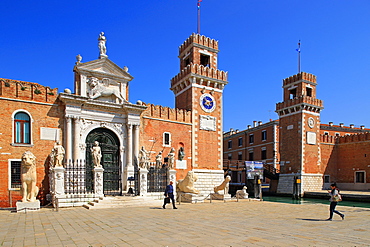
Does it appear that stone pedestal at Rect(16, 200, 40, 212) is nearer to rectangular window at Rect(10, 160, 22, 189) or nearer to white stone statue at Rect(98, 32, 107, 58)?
rectangular window at Rect(10, 160, 22, 189)

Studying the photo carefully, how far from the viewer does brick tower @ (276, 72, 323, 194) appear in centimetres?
3247

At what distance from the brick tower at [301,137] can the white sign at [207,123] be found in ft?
42.6

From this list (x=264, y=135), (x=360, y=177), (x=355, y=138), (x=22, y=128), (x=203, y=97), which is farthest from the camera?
(x=264, y=135)

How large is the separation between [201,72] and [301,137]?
15.2 metres

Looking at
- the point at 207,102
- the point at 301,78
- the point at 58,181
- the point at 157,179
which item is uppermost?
the point at 301,78

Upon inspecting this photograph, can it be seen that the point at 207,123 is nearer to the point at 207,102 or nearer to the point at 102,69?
the point at 207,102

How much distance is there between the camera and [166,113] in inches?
897

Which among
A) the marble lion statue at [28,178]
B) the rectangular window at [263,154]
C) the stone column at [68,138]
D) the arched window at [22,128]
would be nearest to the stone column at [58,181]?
the marble lion statue at [28,178]

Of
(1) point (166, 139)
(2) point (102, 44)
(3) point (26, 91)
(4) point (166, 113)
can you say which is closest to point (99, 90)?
(2) point (102, 44)

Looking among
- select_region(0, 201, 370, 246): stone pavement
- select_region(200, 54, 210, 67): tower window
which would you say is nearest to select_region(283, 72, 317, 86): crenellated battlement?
select_region(200, 54, 210, 67): tower window

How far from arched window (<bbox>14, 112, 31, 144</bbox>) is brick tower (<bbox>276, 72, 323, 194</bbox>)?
26.6 m

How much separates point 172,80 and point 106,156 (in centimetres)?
1055

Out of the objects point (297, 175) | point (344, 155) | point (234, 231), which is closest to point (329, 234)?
point (234, 231)

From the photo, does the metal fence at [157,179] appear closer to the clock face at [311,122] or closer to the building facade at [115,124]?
the building facade at [115,124]
